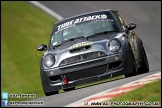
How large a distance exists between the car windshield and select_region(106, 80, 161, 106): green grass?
3.23 m

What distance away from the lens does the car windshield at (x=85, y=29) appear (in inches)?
417

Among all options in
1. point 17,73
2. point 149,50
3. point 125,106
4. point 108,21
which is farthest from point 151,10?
point 125,106

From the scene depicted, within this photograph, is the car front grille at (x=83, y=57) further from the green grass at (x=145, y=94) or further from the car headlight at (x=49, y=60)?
the green grass at (x=145, y=94)

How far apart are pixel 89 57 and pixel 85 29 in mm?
1125

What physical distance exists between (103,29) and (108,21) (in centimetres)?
37

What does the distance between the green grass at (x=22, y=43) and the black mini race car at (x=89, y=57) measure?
132 inches

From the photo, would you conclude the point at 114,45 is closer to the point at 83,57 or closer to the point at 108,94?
the point at 83,57

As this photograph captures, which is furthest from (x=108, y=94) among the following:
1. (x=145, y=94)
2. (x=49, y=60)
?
(x=49, y=60)

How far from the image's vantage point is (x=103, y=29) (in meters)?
10.6

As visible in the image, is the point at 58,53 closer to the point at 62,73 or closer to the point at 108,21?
the point at 62,73

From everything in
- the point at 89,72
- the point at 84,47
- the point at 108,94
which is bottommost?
the point at 108,94

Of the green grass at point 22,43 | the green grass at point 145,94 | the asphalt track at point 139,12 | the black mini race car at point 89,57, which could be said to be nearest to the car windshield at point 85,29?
the black mini race car at point 89,57

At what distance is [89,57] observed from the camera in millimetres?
9742

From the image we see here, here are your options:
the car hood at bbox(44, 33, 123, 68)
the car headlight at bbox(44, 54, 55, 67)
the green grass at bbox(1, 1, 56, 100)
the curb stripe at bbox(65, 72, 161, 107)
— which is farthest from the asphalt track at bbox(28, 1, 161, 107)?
the curb stripe at bbox(65, 72, 161, 107)
